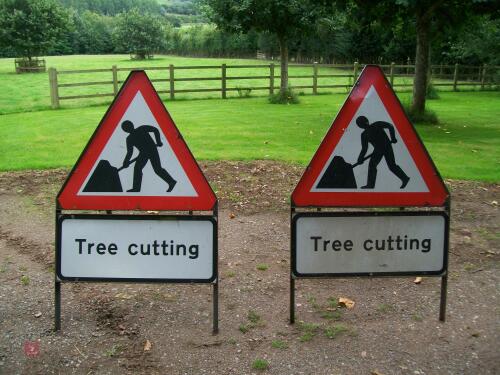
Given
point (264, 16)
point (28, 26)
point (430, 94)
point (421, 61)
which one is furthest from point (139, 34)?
point (421, 61)

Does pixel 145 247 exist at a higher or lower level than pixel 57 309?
higher

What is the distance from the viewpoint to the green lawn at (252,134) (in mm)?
10031

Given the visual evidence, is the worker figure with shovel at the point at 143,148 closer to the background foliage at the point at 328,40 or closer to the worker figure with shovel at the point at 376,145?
the worker figure with shovel at the point at 376,145

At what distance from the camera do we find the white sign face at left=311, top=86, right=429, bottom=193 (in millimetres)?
3477

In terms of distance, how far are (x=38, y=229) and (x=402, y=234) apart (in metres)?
3.97

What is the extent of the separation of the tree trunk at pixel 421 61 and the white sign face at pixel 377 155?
12.7m

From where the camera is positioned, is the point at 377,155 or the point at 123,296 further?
the point at 123,296

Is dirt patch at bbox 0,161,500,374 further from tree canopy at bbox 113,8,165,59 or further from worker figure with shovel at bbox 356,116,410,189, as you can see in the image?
tree canopy at bbox 113,8,165,59

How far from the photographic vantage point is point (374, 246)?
3594 mm

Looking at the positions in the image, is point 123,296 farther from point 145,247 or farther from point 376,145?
point 376,145

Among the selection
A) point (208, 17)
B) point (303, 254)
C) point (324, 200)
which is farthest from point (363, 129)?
point (208, 17)

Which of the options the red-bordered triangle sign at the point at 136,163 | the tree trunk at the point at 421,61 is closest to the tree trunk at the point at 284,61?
the tree trunk at the point at 421,61

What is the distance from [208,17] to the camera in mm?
22828

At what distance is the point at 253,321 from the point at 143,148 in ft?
4.49
